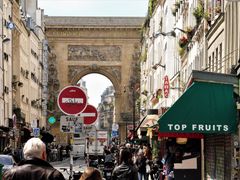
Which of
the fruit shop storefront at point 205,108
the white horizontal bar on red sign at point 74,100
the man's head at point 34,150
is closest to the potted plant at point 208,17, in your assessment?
the white horizontal bar on red sign at point 74,100

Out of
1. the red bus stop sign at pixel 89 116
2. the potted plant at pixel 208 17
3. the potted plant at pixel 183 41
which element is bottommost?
the red bus stop sign at pixel 89 116

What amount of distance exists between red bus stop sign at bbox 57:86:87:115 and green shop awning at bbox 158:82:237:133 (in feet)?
7.17

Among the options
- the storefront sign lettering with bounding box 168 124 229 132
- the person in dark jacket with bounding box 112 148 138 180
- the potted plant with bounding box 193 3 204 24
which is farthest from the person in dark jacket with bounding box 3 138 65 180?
the potted plant with bounding box 193 3 204 24

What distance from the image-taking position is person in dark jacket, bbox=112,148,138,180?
13680mm

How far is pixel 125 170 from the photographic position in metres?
13.7

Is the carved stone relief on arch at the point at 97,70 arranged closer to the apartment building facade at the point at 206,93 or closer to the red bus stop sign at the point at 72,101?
the apartment building facade at the point at 206,93

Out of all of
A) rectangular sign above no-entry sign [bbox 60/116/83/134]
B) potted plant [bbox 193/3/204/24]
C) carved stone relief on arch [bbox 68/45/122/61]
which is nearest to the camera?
rectangular sign above no-entry sign [bbox 60/116/83/134]

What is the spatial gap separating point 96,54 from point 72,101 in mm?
93343

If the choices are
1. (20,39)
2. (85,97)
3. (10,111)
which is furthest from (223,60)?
(20,39)

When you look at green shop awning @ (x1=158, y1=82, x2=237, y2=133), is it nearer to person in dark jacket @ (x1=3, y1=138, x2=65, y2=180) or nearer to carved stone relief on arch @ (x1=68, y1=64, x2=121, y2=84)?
person in dark jacket @ (x1=3, y1=138, x2=65, y2=180)

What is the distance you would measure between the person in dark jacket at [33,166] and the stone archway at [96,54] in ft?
329

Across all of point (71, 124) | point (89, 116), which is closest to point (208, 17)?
point (89, 116)

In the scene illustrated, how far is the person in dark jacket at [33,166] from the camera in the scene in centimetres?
845

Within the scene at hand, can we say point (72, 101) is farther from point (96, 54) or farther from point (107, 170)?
point (96, 54)
